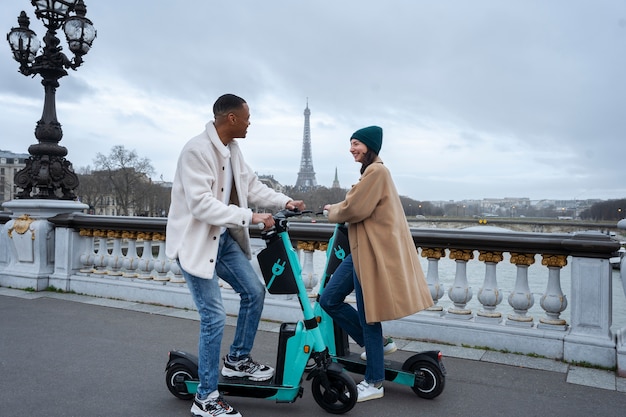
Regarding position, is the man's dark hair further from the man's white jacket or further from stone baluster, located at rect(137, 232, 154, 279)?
stone baluster, located at rect(137, 232, 154, 279)

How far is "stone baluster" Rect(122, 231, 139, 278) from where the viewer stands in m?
6.91

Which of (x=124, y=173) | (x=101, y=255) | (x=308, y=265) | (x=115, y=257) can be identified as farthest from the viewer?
(x=124, y=173)

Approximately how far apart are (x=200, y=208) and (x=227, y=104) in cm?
71

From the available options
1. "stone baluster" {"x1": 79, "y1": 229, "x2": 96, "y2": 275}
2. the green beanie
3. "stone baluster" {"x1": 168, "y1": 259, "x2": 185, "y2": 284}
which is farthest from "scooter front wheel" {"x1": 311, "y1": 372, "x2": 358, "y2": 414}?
"stone baluster" {"x1": 79, "y1": 229, "x2": 96, "y2": 275}

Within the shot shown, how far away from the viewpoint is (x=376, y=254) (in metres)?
3.35

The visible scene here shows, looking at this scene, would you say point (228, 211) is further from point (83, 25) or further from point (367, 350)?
point (83, 25)

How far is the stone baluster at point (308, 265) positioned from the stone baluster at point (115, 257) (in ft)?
8.65

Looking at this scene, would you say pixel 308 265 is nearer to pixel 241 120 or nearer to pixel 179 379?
pixel 179 379

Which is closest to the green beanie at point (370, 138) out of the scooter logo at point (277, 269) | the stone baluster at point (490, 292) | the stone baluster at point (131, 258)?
the scooter logo at point (277, 269)

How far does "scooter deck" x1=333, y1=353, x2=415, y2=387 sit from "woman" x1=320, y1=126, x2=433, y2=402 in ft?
0.43

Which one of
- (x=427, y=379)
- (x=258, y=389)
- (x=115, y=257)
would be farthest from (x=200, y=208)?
(x=115, y=257)

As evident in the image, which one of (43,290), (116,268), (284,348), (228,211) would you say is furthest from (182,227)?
(43,290)

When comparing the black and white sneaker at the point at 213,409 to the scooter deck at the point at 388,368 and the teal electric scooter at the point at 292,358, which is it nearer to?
the teal electric scooter at the point at 292,358

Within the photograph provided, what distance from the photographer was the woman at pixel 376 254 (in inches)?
131
